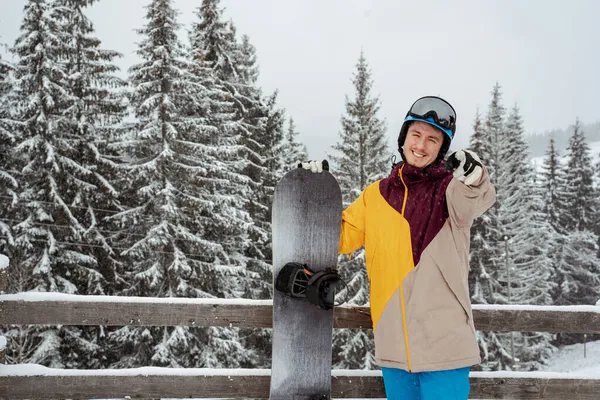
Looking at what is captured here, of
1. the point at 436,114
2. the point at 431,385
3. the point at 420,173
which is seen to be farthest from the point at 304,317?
the point at 436,114

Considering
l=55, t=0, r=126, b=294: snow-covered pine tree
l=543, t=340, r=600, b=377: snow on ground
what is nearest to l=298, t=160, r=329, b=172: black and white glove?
l=55, t=0, r=126, b=294: snow-covered pine tree

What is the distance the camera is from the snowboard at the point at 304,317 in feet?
8.54

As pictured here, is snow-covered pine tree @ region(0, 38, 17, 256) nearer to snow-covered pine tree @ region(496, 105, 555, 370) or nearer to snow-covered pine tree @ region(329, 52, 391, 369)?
snow-covered pine tree @ region(329, 52, 391, 369)

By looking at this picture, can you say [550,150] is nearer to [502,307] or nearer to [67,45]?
[67,45]

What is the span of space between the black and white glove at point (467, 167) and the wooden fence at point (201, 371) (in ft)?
3.83

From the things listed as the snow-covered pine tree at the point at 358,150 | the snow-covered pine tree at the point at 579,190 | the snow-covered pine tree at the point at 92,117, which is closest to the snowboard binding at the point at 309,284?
the snow-covered pine tree at the point at 92,117

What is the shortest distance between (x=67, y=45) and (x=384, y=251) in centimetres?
1647

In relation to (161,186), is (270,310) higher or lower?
lower

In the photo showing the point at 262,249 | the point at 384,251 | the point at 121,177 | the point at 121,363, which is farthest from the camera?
the point at 262,249

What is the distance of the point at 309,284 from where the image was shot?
8.00 feet

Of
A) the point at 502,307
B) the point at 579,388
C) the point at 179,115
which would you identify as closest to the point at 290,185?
the point at 502,307

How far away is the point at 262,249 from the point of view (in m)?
19.8

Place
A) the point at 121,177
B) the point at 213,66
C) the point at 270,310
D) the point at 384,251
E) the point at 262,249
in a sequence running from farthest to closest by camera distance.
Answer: the point at 262,249 → the point at 213,66 → the point at 121,177 → the point at 270,310 → the point at 384,251

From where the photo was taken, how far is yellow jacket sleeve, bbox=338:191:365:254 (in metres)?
2.46
